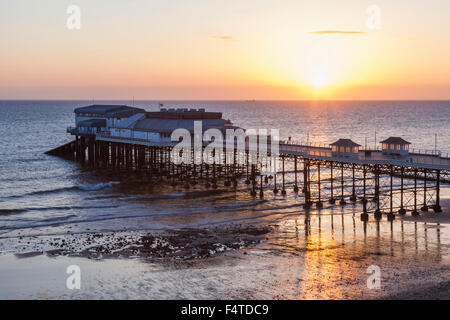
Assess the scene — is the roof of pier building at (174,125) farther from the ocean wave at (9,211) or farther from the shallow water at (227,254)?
the ocean wave at (9,211)

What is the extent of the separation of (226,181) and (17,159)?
51318mm

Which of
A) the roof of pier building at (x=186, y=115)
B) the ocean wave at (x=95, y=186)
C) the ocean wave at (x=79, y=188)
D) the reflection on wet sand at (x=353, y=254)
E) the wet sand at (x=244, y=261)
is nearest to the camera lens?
the wet sand at (x=244, y=261)

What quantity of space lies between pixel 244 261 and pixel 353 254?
7609 mm

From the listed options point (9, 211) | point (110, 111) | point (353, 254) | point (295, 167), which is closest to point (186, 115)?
point (110, 111)

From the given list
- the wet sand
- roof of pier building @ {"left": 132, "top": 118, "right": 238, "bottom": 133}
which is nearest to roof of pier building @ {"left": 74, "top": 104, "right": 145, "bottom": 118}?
roof of pier building @ {"left": 132, "top": 118, "right": 238, "bottom": 133}

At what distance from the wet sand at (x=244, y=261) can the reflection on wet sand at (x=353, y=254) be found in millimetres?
64

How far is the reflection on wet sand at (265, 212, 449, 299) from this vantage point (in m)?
32.8

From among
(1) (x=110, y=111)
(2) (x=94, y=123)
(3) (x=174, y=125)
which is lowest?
(3) (x=174, y=125)

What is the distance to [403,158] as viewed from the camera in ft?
169

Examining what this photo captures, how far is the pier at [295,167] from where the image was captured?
52.1m

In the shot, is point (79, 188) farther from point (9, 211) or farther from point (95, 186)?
point (9, 211)

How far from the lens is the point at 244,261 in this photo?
38125 millimetres

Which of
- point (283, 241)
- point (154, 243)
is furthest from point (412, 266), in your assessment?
point (154, 243)

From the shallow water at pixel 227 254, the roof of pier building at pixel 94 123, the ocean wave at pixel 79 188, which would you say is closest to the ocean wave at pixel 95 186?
the ocean wave at pixel 79 188
